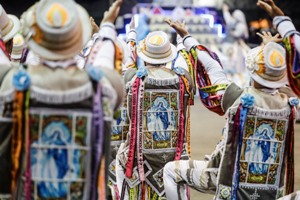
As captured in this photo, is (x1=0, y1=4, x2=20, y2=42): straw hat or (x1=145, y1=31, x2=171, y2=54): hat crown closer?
(x1=0, y1=4, x2=20, y2=42): straw hat

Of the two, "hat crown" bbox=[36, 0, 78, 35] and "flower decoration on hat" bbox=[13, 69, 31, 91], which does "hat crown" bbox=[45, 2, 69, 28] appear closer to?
"hat crown" bbox=[36, 0, 78, 35]

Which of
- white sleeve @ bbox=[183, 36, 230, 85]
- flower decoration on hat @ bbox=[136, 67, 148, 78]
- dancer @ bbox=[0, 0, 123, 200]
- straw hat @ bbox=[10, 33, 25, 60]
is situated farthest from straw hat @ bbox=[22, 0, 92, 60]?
straw hat @ bbox=[10, 33, 25, 60]

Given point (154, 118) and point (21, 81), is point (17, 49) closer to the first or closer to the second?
point (154, 118)

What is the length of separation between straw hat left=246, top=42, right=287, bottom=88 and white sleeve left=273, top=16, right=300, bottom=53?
368 mm

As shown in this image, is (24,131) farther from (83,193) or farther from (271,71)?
(271,71)

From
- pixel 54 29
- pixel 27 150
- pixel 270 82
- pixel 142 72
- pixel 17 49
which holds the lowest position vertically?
pixel 27 150

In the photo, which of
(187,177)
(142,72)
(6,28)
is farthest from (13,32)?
(187,177)

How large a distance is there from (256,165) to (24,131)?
165 centimetres

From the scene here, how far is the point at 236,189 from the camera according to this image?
461cm

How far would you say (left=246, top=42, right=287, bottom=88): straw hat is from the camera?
4551mm

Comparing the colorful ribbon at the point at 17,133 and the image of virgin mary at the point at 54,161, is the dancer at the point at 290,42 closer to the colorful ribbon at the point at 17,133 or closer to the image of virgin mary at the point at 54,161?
the image of virgin mary at the point at 54,161

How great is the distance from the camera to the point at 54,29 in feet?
11.4

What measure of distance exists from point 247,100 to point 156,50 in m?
1.63

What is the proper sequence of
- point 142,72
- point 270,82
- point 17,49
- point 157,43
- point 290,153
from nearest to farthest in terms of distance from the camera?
point 270,82 → point 290,153 → point 142,72 → point 157,43 → point 17,49
